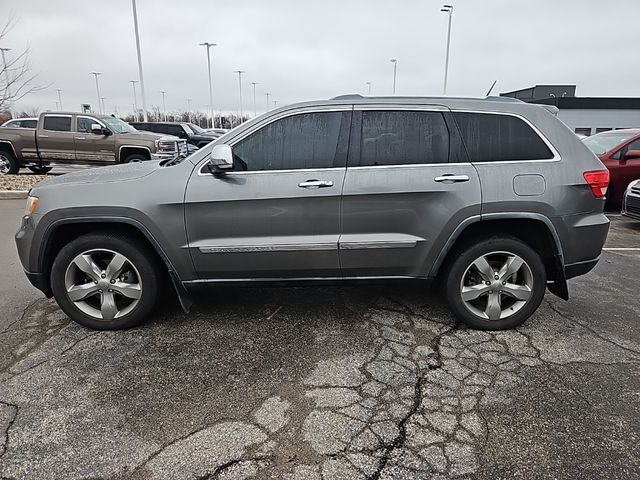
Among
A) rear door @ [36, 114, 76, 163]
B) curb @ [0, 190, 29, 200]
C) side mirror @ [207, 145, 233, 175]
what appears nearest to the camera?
side mirror @ [207, 145, 233, 175]

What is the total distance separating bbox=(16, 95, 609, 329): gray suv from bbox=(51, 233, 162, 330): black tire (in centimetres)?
1

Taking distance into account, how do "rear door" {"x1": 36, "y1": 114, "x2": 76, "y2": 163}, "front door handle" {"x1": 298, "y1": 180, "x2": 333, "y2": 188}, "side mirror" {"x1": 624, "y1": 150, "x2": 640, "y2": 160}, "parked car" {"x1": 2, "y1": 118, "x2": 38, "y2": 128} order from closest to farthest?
"front door handle" {"x1": 298, "y1": 180, "x2": 333, "y2": 188} → "side mirror" {"x1": 624, "y1": 150, "x2": 640, "y2": 160} → "rear door" {"x1": 36, "y1": 114, "x2": 76, "y2": 163} → "parked car" {"x1": 2, "y1": 118, "x2": 38, "y2": 128}

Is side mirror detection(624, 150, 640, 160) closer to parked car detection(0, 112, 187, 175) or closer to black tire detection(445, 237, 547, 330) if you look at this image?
black tire detection(445, 237, 547, 330)

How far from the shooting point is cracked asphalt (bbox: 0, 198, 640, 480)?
2195 millimetres

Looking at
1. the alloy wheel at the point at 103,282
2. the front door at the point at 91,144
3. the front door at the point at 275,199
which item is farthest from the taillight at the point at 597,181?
the front door at the point at 91,144

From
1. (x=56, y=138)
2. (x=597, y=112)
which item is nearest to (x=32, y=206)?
(x=56, y=138)

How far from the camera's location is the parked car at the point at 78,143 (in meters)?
12.3

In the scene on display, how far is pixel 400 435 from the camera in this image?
2375 millimetres

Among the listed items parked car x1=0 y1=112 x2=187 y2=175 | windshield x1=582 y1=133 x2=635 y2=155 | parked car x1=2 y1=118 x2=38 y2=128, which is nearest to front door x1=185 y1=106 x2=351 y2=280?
windshield x1=582 y1=133 x2=635 y2=155

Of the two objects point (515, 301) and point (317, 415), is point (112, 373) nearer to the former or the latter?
point (317, 415)

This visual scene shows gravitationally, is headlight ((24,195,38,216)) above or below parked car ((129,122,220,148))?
below

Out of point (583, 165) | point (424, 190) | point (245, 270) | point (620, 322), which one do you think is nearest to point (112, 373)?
point (245, 270)

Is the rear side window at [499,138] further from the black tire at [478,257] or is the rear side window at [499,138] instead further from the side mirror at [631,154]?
the side mirror at [631,154]

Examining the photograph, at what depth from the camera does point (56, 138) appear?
1248cm
